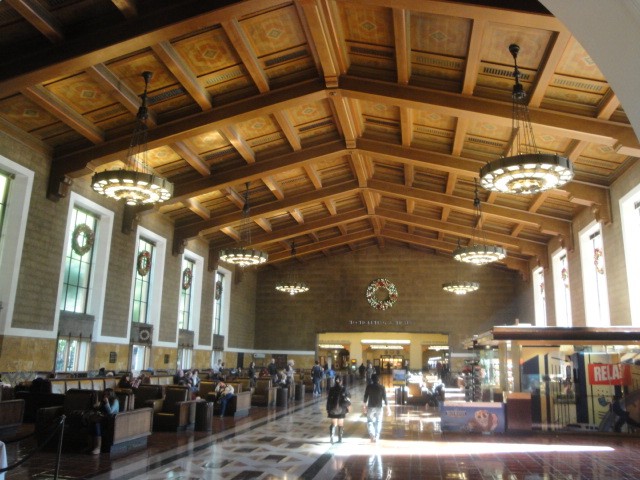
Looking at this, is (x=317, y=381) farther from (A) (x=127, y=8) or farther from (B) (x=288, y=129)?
(A) (x=127, y=8)

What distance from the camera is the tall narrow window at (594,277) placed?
14.6 meters

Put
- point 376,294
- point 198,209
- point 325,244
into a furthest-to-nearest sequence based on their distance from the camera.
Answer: point 376,294
point 325,244
point 198,209

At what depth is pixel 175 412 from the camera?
947 cm

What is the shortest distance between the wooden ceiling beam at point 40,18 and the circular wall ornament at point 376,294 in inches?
813

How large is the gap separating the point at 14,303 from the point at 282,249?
50.6 feet

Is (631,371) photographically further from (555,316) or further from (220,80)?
(220,80)

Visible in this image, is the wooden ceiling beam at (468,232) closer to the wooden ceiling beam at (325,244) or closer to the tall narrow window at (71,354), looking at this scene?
the wooden ceiling beam at (325,244)

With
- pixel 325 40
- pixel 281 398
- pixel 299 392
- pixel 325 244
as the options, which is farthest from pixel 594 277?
pixel 325 244

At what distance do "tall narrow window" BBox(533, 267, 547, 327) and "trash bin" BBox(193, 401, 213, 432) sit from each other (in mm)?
16431

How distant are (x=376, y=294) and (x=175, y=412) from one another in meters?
18.4

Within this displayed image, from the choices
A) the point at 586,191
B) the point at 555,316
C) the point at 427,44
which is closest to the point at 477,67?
the point at 427,44

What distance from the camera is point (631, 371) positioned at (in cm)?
1062

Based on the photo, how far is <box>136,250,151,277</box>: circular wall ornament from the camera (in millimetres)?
16922

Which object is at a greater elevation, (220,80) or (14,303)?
(220,80)
